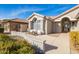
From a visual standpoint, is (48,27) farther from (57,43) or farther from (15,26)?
(15,26)

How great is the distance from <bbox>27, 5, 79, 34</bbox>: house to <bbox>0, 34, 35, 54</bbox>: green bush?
0.38 meters

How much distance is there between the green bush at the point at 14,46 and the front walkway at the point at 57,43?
37 centimetres

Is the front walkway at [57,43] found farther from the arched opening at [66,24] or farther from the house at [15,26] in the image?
the house at [15,26]

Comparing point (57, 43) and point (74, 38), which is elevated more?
point (74, 38)

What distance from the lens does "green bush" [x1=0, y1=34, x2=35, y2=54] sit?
4.55 metres

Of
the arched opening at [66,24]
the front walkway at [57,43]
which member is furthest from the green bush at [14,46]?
the arched opening at [66,24]

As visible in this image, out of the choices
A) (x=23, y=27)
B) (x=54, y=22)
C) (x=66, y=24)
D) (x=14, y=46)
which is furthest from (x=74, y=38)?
(x=14, y=46)

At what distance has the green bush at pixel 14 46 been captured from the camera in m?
4.55

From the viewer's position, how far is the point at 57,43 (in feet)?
15.2

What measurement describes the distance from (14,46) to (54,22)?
3.53ft

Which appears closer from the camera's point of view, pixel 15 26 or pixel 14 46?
pixel 14 46

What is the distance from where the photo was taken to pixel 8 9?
15.2ft

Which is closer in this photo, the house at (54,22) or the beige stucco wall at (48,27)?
the house at (54,22)

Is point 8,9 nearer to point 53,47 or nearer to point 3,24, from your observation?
point 3,24
